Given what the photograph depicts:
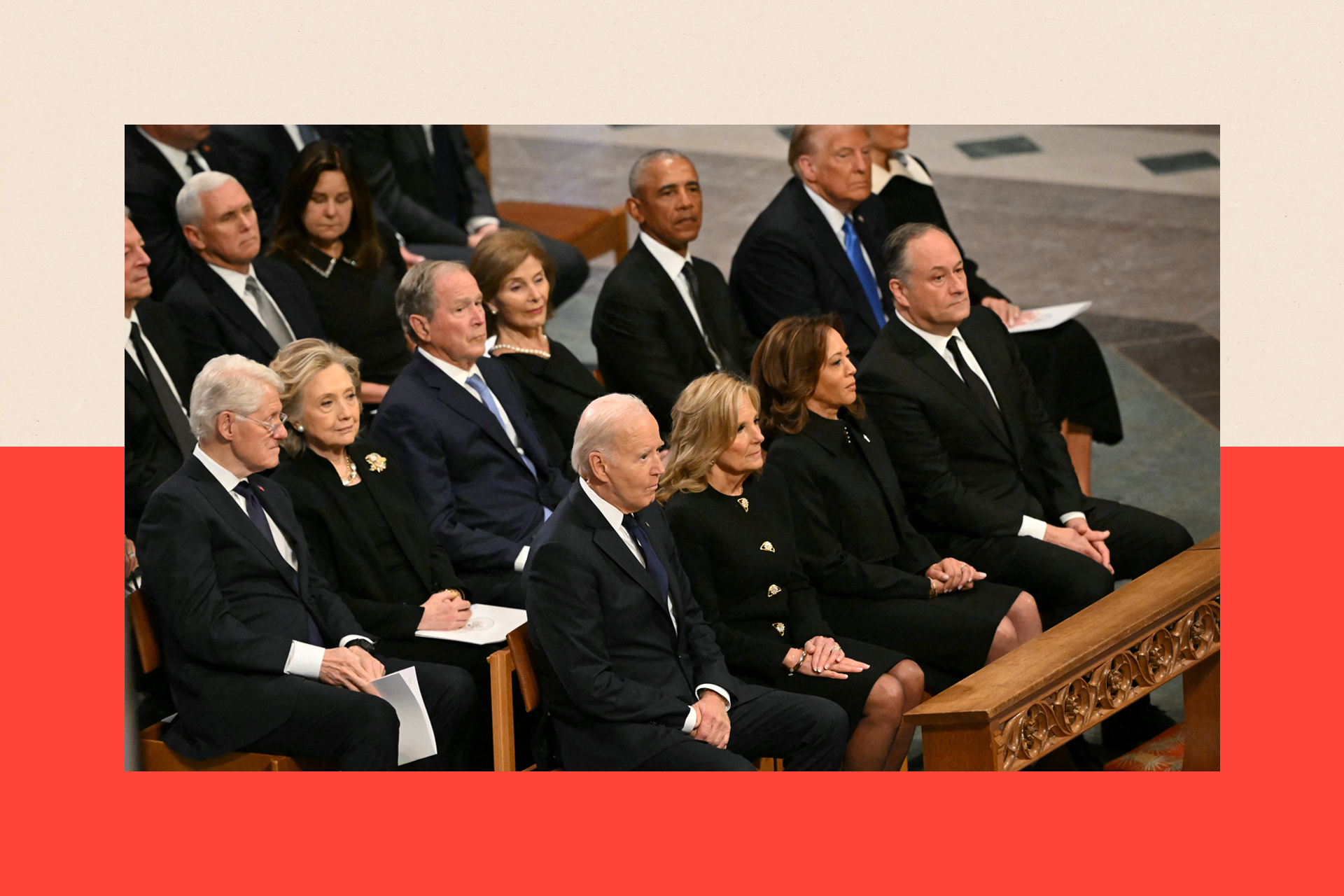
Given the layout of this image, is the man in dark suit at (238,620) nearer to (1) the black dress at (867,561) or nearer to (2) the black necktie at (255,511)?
(2) the black necktie at (255,511)

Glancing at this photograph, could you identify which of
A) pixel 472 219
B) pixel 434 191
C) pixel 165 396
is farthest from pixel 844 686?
pixel 434 191

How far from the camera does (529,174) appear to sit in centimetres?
984

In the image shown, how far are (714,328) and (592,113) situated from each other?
1986 millimetres

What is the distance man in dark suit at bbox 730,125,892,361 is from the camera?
538cm

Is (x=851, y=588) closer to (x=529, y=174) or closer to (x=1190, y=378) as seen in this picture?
(x=1190, y=378)

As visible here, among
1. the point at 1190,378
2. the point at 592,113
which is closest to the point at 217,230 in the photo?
the point at 592,113

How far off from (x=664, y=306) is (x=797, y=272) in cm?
56

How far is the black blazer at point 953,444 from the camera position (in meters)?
4.58

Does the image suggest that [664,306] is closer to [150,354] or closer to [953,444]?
[953,444]

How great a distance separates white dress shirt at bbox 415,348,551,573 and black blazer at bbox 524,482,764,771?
0.74 meters

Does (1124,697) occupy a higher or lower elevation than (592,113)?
lower

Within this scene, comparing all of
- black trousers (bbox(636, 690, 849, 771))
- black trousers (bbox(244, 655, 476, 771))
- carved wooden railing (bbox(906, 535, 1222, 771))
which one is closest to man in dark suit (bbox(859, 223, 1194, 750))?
carved wooden railing (bbox(906, 535, 1222, 771))

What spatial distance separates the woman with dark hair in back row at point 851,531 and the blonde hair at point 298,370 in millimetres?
1103

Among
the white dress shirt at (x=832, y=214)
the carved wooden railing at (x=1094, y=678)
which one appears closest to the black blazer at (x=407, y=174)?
the white dress shirt at (x=832, y=214)
